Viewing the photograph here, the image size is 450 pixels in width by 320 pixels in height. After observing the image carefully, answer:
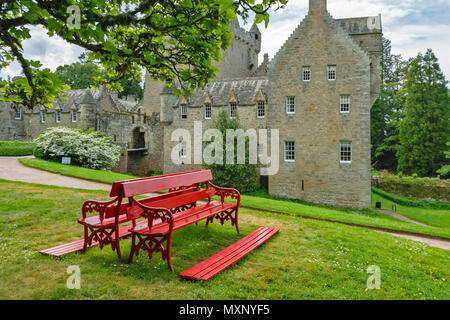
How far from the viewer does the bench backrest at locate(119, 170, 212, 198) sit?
17.7ft

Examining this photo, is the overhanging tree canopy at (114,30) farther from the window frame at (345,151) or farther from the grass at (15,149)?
the grass at (15,149)

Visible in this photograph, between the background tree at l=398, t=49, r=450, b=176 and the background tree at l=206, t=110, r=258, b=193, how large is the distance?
899 inches

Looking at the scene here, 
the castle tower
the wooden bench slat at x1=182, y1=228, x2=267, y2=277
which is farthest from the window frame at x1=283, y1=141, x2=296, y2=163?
the wooden bench slat at x1=182, y1=228, x2=267, y2=277

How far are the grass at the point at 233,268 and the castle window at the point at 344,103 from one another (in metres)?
16.7

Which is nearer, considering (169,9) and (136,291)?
(136,291)

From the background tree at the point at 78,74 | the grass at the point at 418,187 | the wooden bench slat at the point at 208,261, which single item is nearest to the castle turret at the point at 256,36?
the grass at the point at 418,187

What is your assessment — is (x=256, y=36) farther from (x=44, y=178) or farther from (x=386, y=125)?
(x=44, y=178)

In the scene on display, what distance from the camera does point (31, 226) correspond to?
7.91 metres

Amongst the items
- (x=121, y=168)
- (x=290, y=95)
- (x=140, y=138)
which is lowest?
(x=121, y=168)

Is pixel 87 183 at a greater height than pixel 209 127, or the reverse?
pixel 209 127

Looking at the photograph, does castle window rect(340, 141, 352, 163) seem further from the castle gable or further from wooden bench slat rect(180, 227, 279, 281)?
wooden bench slat rect(180, 227, 279, 281)
